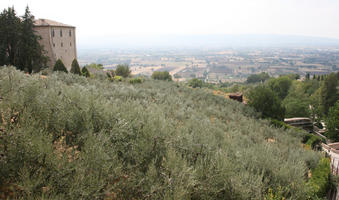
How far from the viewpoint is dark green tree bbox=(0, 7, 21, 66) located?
20.9 meters

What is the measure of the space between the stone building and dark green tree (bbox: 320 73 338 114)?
Result: 46716 millimetres

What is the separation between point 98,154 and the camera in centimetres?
309

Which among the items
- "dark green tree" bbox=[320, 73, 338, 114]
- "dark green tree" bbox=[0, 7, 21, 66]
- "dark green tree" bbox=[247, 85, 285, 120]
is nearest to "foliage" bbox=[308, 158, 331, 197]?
"dark green tree" bbox=[247, 85, 285, 120]

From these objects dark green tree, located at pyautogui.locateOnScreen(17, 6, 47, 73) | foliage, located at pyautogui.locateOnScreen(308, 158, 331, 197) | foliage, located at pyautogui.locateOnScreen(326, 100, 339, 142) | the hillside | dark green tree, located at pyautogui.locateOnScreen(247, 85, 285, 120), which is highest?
dark green tree, located at pyautogui.locateOnScreen(17, 6, 47, 73)

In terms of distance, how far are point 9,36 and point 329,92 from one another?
174 feet

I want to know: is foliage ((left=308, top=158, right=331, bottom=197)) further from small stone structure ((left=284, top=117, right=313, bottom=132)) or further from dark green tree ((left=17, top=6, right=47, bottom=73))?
dark green tree ((left=17, top=6, right=47, bottom=73))

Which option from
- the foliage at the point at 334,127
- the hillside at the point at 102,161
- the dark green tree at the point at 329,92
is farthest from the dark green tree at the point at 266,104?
the dark green tree at the point at 329,92

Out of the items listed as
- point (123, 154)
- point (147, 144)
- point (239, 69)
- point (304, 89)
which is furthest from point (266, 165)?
point (239, 69)

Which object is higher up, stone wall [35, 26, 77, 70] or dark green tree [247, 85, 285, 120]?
stone wall [35, 26, 77, 70]

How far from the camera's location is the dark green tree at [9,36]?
68.4 ft

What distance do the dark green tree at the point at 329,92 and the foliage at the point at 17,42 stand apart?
4906 cm

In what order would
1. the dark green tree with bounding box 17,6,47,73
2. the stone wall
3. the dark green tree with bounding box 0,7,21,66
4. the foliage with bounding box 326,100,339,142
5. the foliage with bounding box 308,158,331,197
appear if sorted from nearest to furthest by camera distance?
the foliage with bounding box 308,158,331,197, the dark green tree with bounding box 0,7,21,66, the dark green tree with bounding box 17,6,47,73, the foliage with bounding box 326,100,339,142, the stone wall

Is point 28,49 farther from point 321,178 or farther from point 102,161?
point 321,178

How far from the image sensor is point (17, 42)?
70.1ft
